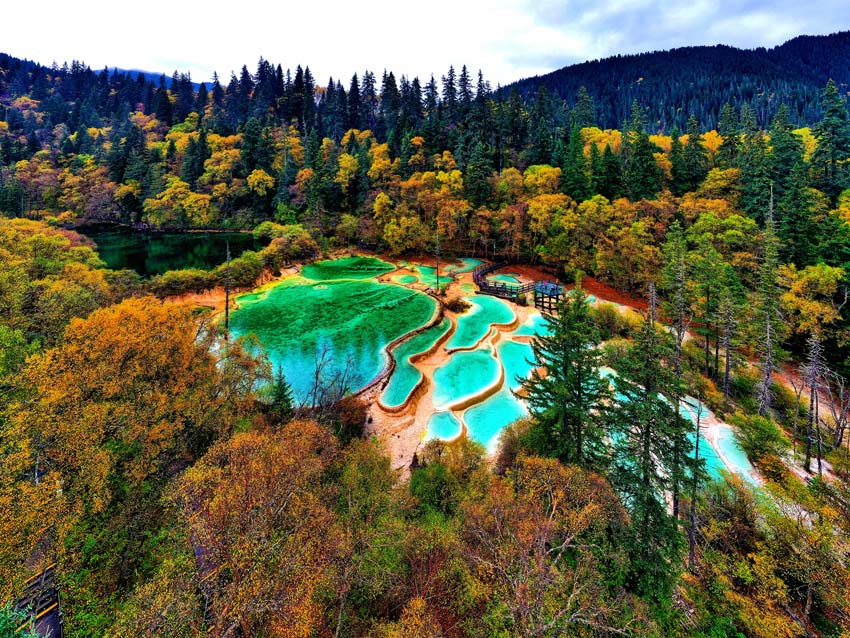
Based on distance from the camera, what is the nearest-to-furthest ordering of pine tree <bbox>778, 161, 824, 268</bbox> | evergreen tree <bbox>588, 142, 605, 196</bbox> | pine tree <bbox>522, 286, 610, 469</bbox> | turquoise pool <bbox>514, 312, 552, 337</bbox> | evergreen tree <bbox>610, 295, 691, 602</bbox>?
evergreen tree <bbox>610, 295, 691, 602</bbox> → pine tree <bbox>522, 286, 610, 469</bbox> → pine tree <bbox>778, 161, 824, 268</bbox> → turquoise pool <bbox>514, 312, 552, 337</bbox> → evergreen tree <bbox>588, 142, 605, 196</bbox>

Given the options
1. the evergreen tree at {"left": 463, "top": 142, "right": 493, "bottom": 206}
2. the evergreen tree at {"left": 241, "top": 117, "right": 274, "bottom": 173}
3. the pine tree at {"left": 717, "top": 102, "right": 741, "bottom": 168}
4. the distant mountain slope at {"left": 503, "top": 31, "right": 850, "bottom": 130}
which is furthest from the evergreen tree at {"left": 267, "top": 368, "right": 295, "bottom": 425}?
the distant mountain slope at {"left": 503, "top": 31, "right": 850, "bottom": 130}

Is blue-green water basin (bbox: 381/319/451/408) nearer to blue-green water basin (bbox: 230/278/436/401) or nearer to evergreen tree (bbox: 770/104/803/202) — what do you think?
blue-green water basin (bbox: 230/278/436/401)

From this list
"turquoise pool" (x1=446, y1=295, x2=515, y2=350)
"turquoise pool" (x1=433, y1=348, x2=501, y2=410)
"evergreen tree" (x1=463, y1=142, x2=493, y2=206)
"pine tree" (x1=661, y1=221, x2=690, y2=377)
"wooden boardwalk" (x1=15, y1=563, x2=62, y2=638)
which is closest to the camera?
"wooden boardwalk" (x1=15, y1=563, x2=62, y2=638)

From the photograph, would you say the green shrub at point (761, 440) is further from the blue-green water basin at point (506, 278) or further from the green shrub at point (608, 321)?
the blue-green water basin at point (506, 278)

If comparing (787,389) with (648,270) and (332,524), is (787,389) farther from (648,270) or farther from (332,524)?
(332,524)

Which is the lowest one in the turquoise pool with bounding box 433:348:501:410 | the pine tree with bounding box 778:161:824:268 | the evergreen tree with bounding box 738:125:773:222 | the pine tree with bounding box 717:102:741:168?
the turquoise pool with bounding box 433:348:501:410

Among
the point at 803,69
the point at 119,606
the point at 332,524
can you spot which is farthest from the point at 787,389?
the point at 803,69

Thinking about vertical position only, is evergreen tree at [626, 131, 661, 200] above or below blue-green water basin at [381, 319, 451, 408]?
above
